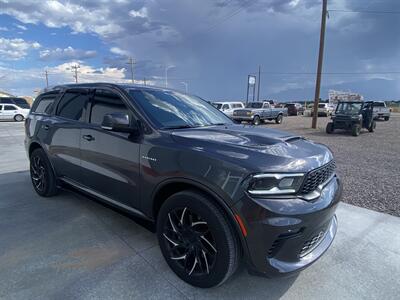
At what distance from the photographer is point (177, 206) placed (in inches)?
95.7

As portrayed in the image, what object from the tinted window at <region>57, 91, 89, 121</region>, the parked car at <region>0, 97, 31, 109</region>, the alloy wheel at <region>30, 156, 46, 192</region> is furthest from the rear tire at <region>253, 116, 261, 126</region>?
the parked car at <region>0, 97, 31, 109</region>

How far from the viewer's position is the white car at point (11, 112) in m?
24.2

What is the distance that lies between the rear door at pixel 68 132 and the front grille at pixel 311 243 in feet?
9.19

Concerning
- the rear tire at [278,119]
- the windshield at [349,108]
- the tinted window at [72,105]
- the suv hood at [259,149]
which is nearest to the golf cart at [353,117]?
the windshield at [349,108]

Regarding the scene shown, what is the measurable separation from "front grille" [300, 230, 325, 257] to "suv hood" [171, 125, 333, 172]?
1.94 ft

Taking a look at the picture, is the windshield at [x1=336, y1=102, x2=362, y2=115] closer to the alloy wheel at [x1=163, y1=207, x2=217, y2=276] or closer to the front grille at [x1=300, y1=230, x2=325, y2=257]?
the front grille at [x1=300, y1=230, x2=325, y2=257]

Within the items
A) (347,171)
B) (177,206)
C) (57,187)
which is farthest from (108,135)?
(347,171)

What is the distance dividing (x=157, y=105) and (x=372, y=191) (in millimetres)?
4386

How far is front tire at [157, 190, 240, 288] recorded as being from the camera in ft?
7.11

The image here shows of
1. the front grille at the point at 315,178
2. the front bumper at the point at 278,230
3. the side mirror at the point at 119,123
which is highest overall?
the side mirror at the point at 119,123

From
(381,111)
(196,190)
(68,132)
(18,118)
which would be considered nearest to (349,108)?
(381,111)

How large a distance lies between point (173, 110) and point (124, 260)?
1681 mm

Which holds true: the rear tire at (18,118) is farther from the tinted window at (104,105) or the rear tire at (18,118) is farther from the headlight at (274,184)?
the headlight at (274,184)

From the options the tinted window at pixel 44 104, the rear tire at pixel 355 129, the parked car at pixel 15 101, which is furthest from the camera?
the parked car at pixel 15 101
